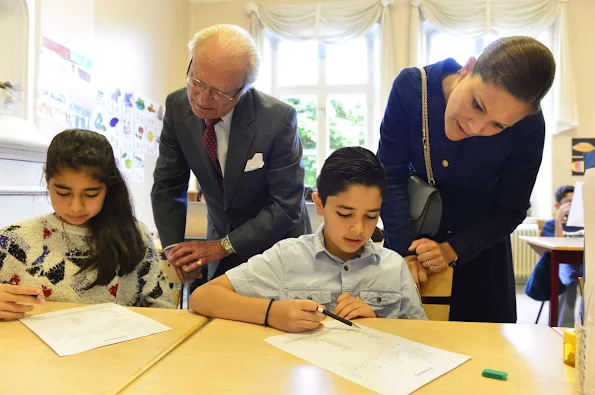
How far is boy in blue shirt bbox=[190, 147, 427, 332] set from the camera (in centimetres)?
117

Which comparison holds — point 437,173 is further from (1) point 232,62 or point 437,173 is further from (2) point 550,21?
(2) point 550,21

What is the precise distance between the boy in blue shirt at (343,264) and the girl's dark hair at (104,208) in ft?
1.11

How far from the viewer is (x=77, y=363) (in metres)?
0.76

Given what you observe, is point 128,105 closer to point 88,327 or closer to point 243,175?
point 243,175

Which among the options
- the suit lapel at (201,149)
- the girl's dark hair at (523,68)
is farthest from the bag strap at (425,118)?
the suit lapel at (201,149)

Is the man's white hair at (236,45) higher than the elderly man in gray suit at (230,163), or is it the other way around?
the man's white hair at (236,45)

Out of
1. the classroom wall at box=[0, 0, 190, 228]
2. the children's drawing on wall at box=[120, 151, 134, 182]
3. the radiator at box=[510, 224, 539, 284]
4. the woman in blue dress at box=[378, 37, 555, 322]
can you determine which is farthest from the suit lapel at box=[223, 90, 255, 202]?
the radiator at box=[510, 224, 539, 284]

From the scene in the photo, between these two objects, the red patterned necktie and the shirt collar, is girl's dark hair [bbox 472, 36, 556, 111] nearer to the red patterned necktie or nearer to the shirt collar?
the shirt collar

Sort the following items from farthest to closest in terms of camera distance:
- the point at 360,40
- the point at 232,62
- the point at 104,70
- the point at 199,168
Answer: the point at 360,40
the point at 104,70
the point at 199,168
the point at 232,62

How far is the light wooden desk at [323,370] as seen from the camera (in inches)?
26.8

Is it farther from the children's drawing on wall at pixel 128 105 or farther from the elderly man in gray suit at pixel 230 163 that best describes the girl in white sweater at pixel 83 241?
the children's drawing on wall at pixel 128 105

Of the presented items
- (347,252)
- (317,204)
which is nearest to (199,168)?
(317,204)

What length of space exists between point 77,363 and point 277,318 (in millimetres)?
362

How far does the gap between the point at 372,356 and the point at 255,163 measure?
83 cm
